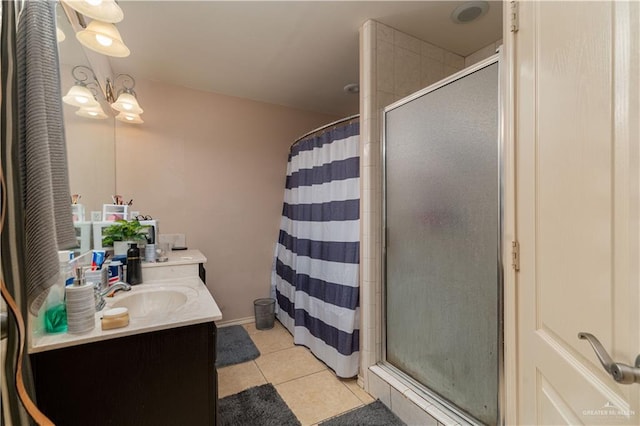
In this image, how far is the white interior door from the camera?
54 centimetres

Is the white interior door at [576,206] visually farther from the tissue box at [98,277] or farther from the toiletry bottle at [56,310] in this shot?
the tissue box at [98,277]

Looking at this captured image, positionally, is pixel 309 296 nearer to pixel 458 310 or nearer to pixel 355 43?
pixel 458 310

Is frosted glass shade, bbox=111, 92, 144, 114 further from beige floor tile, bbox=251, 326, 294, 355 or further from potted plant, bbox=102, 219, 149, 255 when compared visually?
beige floor tile, bbox=251, 326, 294, 355

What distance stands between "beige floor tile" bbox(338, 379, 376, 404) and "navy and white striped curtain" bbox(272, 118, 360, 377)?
6 centimetres

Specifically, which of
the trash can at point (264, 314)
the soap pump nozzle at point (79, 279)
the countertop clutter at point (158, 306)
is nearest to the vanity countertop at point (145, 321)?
the countertop clutter at point (158, 306)

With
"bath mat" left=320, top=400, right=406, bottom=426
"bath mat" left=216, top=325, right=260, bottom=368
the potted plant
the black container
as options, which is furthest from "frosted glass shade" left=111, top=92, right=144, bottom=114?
"bath mat" left=320, top=400, right=406, bottom=426

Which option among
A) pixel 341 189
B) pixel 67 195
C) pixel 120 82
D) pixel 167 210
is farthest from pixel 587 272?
pixel 120 82

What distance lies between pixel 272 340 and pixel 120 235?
5.27 feet

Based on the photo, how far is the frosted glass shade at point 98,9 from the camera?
3.60ft

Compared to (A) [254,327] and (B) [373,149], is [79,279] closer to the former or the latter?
(B) [373,149]

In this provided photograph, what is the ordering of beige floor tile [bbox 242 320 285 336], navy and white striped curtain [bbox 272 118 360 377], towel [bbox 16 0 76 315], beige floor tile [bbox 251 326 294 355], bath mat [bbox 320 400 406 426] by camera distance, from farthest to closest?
1. beige floor tile [bbox 242 320 285 336]
2. beige floor tile [bbox 251 326 294 355]
3. navy and white striped curtain [bbox 272 118 360 377]
4. bath mat [bbox 320 400 406 426]
5. towel [bbox 16 0 76 315]

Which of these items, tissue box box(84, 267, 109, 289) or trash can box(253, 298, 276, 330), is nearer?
tissue box box(84, 267, 109, 289)

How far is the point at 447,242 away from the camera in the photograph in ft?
4.77

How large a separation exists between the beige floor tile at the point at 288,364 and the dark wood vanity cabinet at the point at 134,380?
989 mm
